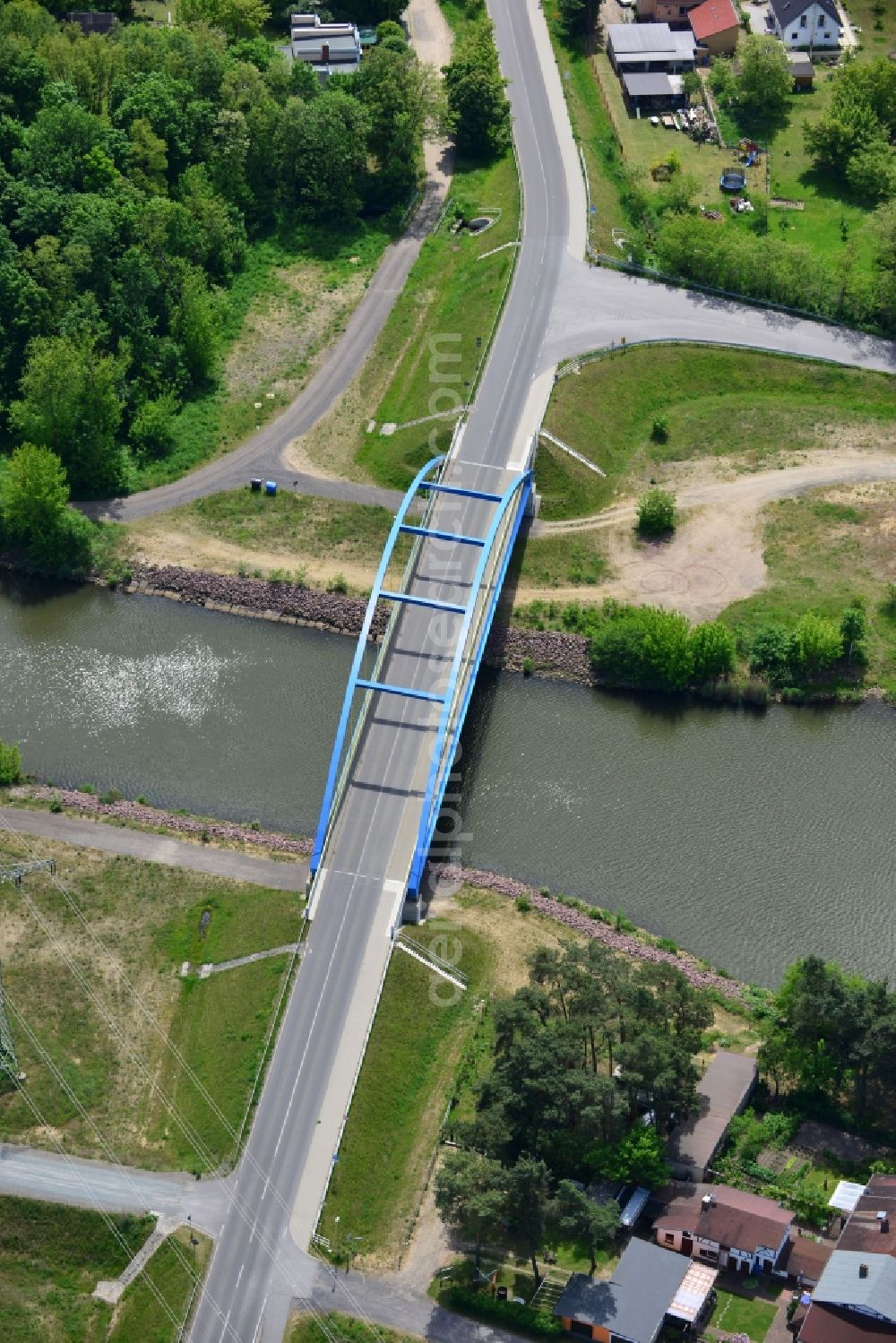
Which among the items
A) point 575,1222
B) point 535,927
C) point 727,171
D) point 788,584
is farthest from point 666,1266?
point 727,171

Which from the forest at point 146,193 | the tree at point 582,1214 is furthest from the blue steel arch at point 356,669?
the tree at point 582,1214

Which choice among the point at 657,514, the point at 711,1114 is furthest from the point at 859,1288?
the point at 657,514

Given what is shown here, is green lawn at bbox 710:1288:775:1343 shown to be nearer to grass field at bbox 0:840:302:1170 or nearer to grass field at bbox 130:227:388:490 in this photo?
grass field at bbox 0:840:302:1170

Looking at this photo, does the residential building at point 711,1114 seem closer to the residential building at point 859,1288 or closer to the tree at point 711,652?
the residential building at point 859,1288

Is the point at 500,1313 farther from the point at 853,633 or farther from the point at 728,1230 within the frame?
the point at 853,633

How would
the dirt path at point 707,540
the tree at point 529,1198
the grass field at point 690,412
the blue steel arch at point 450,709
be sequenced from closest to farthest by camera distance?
the tree at point 529,1198 < the blue steel arch at point 450,709 < the dirt path at point 707,540 < the grass field at point 690,412

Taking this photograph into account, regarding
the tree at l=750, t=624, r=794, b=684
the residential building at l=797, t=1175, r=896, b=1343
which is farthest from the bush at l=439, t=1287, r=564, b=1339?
the tree at l=750, t=624, r=794, b=684
